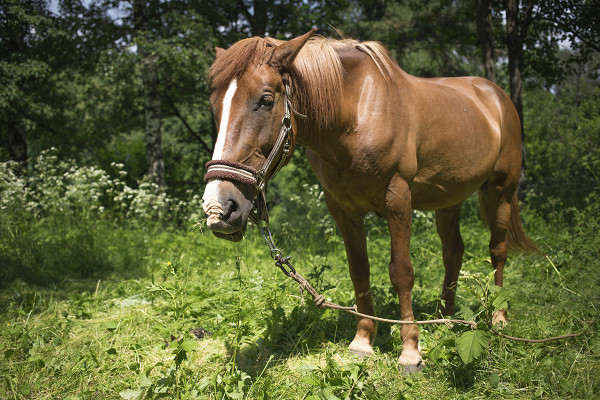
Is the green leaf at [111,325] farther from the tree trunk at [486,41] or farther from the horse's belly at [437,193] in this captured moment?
the tree trunk at [486,41]

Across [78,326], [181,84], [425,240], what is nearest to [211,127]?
[181,84]

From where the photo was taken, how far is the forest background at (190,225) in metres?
2.43

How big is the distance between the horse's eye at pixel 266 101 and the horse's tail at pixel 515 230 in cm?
261

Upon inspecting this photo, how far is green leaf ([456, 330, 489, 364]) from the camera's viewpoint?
2113 mm

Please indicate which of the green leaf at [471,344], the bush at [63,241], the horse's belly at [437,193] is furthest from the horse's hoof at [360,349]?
the bush at [63,241]

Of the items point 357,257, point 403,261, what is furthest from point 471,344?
point 357,257

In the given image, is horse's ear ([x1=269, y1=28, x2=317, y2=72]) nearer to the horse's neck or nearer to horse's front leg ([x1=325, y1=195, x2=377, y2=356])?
the horse's neck

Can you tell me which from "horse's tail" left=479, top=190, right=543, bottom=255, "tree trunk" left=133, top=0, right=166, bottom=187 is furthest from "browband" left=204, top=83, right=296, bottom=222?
"tree trunk" left=133, top=0, right=166, bottom=187

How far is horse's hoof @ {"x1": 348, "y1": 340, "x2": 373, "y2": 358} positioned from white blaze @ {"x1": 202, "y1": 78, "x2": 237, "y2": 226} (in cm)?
155

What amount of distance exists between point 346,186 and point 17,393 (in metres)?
2.27

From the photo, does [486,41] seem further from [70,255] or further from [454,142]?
[70,255]

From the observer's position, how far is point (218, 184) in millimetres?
1896

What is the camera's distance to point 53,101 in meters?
11.4

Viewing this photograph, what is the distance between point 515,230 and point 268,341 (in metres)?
2.59
